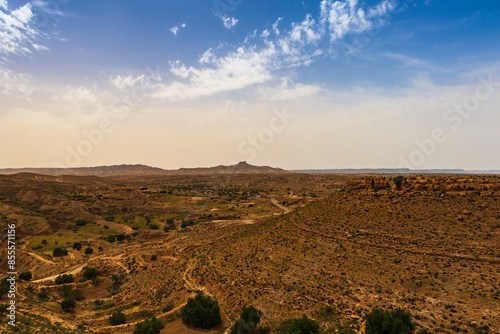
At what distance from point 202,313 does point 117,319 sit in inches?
296

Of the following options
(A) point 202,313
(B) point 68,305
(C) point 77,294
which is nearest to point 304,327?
(A) point 202,313

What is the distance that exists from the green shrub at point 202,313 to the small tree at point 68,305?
11.6m

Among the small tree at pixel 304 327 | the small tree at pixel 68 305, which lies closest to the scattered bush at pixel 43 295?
the small tree at pixel 68 305

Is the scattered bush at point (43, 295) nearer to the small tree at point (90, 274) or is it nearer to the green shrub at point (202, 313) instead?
the small tree at point (90, 274)

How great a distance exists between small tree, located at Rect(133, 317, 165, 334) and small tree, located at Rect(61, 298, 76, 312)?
9.75 m

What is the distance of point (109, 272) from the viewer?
119 feet

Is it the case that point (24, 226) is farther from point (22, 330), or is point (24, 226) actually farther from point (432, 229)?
point (432, 229)

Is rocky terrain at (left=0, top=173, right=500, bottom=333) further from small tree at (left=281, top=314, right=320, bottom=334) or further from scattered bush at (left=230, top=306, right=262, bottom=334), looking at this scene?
small tree at (left=281, top=314, right=320, bottom=334)

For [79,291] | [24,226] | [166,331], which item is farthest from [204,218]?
[166,331]

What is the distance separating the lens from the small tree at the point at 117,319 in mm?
22266

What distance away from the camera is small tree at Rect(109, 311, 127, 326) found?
2227 centimetres

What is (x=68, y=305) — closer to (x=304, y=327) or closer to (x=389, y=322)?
(x=304, y=327)

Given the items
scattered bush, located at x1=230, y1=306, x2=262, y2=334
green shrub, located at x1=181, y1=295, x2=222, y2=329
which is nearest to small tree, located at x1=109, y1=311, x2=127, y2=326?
green shrub, located at x1=181, y1=295, x2=222, y2=329

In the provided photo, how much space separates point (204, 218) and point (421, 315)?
6052cm
